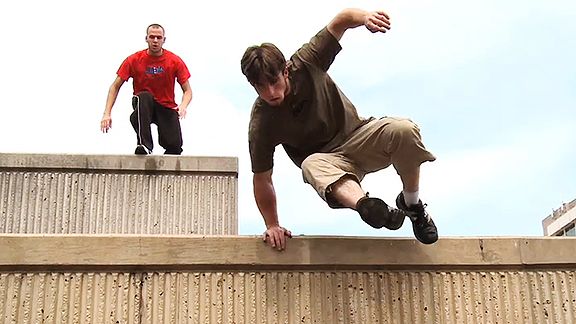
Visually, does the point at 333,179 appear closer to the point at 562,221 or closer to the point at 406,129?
the point at 406,129

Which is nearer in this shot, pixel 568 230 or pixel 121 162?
pixel 121 162

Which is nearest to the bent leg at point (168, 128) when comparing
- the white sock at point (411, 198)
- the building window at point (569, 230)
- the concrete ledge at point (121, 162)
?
the concrete ledge at point (121, 162)

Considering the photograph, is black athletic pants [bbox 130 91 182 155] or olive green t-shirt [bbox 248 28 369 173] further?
black athletic pants [bbox 130 91 182 155]

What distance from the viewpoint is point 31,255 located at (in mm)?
3395

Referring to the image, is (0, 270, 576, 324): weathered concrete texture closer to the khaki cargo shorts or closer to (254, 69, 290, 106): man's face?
the khaki cargo shorts

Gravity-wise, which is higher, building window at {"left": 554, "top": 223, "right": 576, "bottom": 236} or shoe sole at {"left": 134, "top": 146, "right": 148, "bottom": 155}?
building window at {"left": 554, "top": 223, "right": 576, "bottom": 236}

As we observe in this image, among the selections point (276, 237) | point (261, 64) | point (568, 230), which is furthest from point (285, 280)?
point (568, 230)

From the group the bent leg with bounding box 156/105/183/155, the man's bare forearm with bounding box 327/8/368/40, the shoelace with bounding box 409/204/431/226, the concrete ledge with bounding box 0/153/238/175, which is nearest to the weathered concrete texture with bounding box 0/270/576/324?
the shoelace with bounding box 409/204/431/226

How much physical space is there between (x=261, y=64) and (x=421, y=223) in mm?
1062

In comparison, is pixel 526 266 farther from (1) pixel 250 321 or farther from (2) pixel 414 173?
(1) pixel 250 321

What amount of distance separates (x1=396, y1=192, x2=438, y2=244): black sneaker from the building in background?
31.2 m

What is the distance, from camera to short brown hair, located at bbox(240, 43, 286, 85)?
354cm

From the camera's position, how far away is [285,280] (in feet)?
11.8

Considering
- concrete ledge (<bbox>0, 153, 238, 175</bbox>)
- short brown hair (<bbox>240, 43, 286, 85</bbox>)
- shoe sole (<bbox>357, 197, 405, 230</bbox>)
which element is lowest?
shoe sole (<bbox>357, 197, 405, 230</bbox>)
